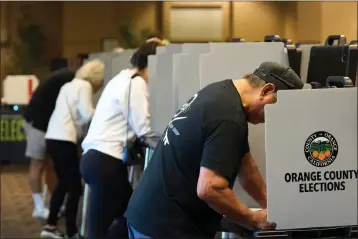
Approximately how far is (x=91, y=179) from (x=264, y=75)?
4.45 ft

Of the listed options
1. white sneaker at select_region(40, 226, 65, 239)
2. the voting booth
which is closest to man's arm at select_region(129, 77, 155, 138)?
white sneaker at select_region(40, 226, 65, 239)

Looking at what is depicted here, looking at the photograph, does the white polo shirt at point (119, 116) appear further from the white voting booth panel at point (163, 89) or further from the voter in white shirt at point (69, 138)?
the voter in white shirt at point (69, 138)

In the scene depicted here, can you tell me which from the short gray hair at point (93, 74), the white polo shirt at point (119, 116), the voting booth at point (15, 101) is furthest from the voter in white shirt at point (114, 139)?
the voting booth at point (15, 101)

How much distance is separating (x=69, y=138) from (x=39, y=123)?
1.33ft

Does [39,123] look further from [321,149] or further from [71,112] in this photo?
[321,149]

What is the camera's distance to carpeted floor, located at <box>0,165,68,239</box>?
3613 mm

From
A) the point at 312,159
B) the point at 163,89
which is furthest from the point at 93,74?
the point at 312,159

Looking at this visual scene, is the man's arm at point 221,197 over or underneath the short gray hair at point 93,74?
underneath

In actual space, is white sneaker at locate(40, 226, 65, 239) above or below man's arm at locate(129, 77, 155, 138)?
below

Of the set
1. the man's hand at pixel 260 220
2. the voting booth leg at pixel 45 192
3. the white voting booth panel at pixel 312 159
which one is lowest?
the voting booth leg at pixel 45 192

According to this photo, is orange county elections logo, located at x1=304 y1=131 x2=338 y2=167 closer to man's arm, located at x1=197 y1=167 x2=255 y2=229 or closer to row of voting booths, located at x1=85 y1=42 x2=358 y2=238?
row of voting booths, located at x1=85 y1=42 x2=358 y2=238

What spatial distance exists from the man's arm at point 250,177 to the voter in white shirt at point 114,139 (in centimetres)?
81

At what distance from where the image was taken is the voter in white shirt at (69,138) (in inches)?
127

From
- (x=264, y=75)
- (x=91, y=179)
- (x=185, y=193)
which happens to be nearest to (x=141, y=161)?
(x=91, y=179)
